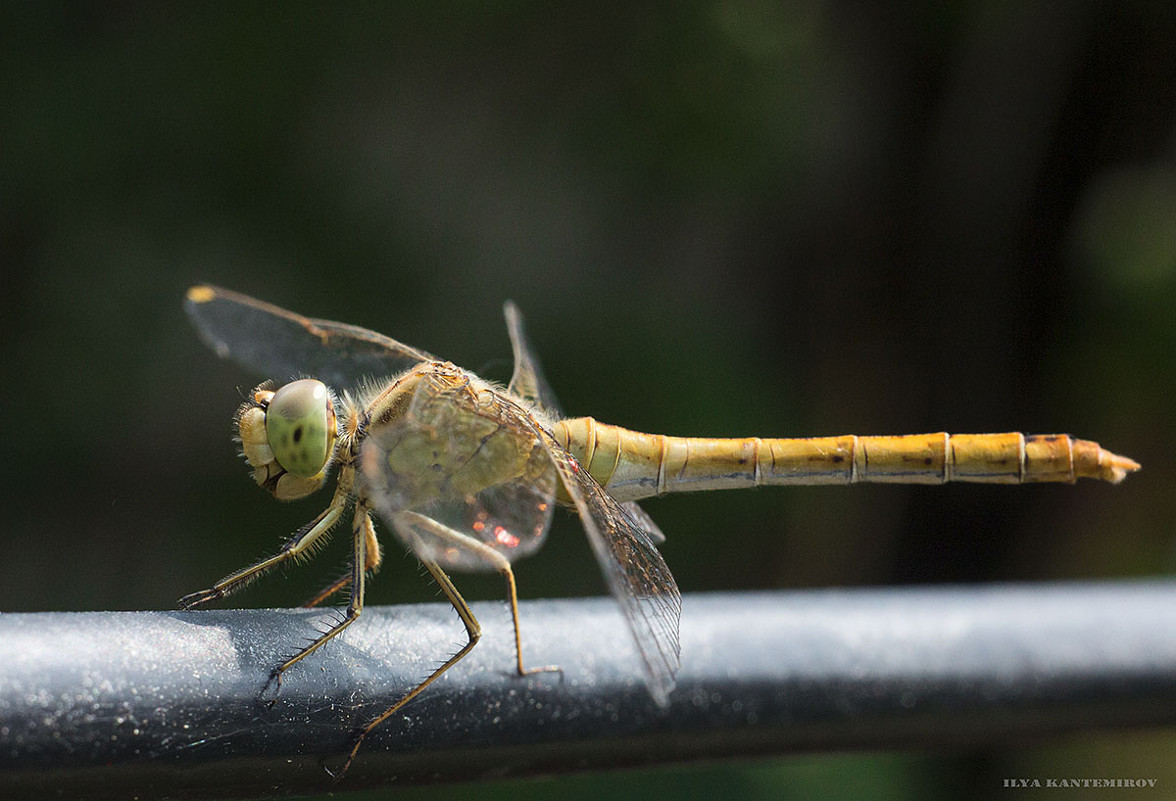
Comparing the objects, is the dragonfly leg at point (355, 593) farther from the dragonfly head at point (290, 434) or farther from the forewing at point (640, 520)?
the forewing at point (640, 520)

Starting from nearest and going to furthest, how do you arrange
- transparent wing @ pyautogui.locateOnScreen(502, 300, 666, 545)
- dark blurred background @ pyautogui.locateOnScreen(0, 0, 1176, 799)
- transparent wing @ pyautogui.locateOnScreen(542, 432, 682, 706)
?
1. transparent wing @ pyautogui.locateOnScreen(542, 432, 682, 706)
2. transparent wing @ pyautogui.locateOnScreen(502, 300, 666, 545)
3. dark blurred background @ pyautogui.locateOnScreen(0, 0, 1176, 799)

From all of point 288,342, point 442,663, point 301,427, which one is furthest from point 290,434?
point 442,663

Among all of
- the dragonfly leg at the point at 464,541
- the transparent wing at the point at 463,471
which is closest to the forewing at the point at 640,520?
the transparent wing at the point at 463,471

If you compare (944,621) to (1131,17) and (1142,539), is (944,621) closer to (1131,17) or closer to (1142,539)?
(1142,539)

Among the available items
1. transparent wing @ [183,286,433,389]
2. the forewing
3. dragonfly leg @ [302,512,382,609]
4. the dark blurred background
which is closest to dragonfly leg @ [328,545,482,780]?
dragonfly leg @ [302,512,382,609]

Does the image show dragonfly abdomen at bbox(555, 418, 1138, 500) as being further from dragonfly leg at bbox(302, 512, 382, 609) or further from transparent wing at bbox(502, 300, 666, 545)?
dragonfly leg at bbox(302, 512, 382, 609)

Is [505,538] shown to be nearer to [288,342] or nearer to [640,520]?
[640,520]
